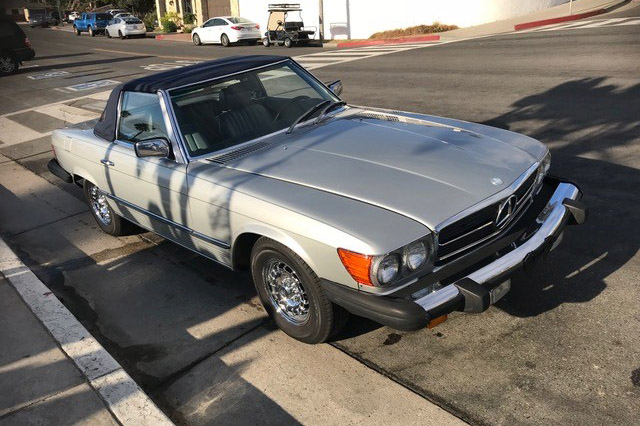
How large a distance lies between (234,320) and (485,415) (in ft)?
6.40

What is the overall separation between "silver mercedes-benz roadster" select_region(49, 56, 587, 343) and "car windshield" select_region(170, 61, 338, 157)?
1 cm

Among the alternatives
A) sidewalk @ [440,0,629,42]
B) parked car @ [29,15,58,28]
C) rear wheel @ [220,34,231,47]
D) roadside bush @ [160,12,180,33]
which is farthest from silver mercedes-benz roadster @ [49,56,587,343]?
parked car @ [29,15,58,28]

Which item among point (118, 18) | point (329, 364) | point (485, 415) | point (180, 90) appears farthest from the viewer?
point (118, 18)

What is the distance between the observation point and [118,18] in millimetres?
39781

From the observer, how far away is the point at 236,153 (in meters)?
4.38

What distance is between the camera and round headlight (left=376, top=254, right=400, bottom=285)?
310cm

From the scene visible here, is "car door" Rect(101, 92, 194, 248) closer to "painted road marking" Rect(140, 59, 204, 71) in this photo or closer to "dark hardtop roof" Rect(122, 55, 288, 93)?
"dark hardtop roof" Rect(122, 55, 288, 93)

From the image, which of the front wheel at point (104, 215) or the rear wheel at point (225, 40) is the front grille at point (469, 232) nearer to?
the front wheel at point (104, 215)

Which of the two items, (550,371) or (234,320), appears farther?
(234,320)

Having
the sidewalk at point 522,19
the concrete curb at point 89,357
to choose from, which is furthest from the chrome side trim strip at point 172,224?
the sidewalk at point 522,19

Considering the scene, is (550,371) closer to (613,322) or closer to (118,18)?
(613,322)

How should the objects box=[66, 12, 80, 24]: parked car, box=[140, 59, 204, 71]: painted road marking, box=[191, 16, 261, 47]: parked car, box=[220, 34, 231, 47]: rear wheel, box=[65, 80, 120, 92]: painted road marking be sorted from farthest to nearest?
box=[66, 12, 80, 24]: parked car → box=[220, 34, 231, 47]: rear wheel → box=[191, 16, 261, 47]: parked car → box=[140, 59, 204, 71]: painted road marking → box=[65, 80, 120, 92]: painted road marking

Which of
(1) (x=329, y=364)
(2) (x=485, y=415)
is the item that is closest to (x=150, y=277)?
(1) (x=329, y=364)

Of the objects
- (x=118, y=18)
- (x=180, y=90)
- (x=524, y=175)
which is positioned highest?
(x=118, y=18)
